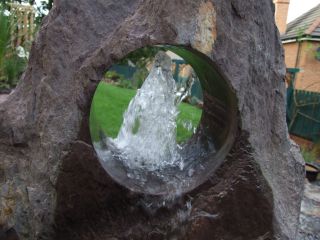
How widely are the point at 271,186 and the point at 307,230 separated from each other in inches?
49.7

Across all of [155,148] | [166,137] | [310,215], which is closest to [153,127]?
[166,137]

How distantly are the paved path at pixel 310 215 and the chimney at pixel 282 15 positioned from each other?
12076 millimetres

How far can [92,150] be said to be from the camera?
1.93m

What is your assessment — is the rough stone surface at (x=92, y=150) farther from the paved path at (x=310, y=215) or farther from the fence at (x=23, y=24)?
the fence at (x=23, y=24)

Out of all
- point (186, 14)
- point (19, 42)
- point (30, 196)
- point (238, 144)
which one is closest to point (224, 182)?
point (238, 144)

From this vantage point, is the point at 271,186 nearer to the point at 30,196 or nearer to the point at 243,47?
the point at 243,47

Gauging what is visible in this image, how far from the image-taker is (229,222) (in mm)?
2104

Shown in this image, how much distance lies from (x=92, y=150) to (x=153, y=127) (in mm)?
1342

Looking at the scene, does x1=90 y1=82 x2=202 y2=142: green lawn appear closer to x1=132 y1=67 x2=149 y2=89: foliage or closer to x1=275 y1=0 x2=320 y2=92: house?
x1=132 y1=67 x2=149 y2=89: foliage

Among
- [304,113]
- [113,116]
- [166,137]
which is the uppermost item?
[304,113]

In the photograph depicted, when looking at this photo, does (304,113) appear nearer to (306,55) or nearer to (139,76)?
(306,55)

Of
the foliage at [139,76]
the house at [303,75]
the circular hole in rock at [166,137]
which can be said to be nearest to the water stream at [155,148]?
the circular hole in rock at [166,137]

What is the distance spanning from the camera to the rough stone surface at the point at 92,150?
192 cm

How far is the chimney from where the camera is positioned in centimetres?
1511
